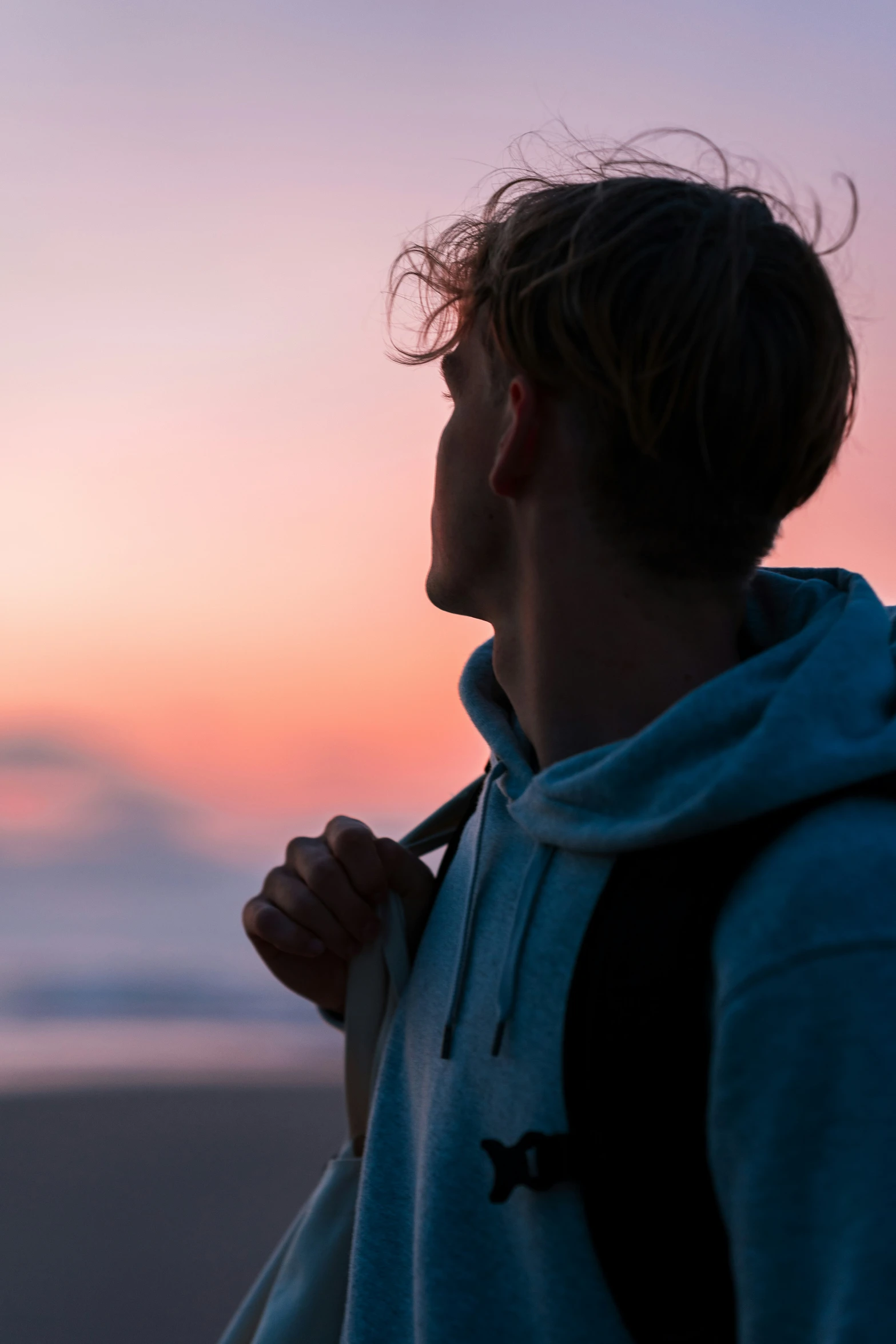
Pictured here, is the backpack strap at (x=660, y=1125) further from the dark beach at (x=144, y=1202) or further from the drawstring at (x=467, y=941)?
the dark beach at (x=144, y=1202)

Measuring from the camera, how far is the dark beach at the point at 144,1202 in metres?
5.01

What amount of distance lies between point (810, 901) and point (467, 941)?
65 centimetres

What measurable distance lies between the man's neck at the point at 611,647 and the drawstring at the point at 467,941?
0.18 m

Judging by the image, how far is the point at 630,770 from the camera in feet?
4.42

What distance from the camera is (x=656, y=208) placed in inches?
63.7

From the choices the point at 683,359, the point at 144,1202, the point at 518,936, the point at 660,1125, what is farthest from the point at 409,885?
the point at 144,1202

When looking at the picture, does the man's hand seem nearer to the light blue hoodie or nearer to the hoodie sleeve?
the light blue hoodie

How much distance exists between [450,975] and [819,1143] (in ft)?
2.31

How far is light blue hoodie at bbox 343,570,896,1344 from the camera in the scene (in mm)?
1020

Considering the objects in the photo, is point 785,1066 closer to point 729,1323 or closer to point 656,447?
point 729,1323

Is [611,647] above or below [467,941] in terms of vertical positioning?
above

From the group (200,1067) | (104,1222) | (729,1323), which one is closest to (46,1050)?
(200,1067)

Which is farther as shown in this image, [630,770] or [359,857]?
[359,857]

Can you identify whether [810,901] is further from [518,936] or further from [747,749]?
[518,936]
